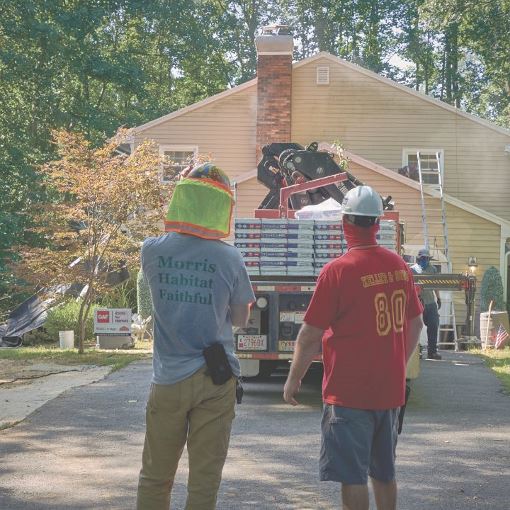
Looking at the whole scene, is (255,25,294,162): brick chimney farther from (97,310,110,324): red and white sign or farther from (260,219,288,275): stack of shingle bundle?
(260,219,288,275): stack of shingle bundle

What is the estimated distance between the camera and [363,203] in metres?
5.36

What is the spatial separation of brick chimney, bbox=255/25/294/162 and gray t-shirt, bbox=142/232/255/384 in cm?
2125

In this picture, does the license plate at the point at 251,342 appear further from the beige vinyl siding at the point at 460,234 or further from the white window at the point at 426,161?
the white window at the point at 426,161

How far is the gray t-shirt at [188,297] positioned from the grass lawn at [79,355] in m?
10.5

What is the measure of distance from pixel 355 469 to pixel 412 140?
79.5 feet

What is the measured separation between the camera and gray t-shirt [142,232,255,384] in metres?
5.13

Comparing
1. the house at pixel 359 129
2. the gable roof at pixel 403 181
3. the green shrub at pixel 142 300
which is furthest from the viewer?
the house at pixel 359 129

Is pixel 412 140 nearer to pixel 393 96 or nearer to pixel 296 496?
pixel 393 96

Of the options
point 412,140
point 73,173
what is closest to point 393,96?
point 412,140

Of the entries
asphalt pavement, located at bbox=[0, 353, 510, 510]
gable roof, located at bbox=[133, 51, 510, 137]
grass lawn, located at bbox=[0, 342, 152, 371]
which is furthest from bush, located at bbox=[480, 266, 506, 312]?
asphalt pavement, located at bbox=[0, 353, 510, 510]

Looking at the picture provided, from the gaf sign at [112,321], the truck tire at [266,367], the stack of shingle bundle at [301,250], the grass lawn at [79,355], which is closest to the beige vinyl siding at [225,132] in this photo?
the grass lawn at [79,355]

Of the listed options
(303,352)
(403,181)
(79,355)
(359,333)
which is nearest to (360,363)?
(359,333)

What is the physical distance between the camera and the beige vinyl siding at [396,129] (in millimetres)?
28281

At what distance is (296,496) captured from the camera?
280 inches
